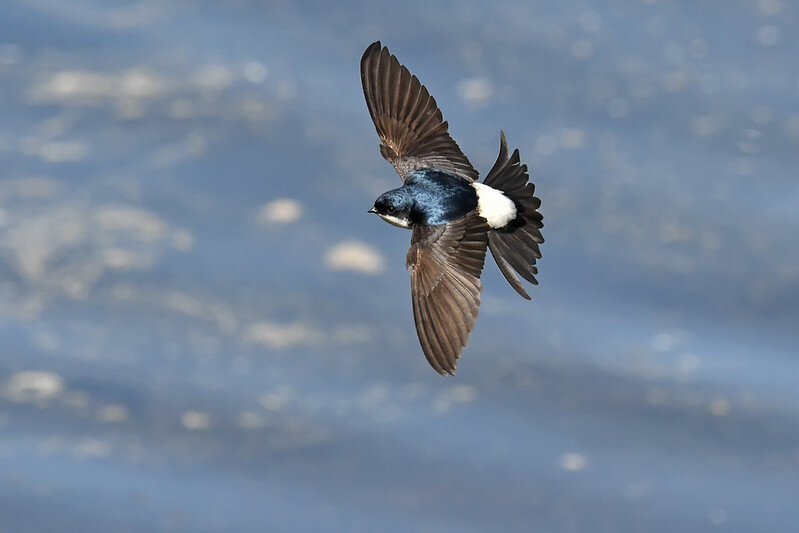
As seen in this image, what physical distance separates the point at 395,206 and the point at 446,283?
0.17 m

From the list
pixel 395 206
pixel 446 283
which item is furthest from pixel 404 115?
pixel 446 283

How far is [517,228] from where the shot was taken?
314cm

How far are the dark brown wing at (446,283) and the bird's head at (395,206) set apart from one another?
0.03 metres

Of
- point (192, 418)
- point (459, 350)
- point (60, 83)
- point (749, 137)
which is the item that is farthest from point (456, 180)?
point (60, 83)

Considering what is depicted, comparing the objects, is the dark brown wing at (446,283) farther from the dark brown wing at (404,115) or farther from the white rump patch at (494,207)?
the dark brown wing at (404,115)


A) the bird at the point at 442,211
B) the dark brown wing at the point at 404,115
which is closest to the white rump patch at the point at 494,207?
the bird at the point at 442,211

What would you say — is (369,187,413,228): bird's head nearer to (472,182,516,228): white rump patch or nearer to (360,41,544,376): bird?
(360,41,544,376): bird

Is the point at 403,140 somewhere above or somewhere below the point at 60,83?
below

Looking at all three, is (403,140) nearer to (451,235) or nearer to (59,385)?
(451,235)

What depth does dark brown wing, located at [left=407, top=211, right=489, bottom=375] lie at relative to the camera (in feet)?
9.40

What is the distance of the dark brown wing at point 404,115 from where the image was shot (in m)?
3.20

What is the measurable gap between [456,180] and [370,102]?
0.81 ft

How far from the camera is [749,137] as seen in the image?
3.86 metres

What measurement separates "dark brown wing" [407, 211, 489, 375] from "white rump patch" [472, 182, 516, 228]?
3cm
